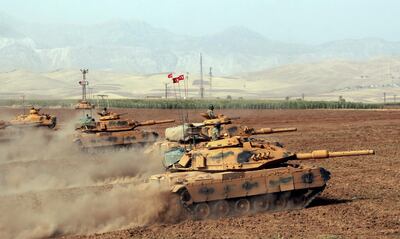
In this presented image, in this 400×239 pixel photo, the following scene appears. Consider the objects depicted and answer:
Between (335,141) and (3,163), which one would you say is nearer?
(3,163)

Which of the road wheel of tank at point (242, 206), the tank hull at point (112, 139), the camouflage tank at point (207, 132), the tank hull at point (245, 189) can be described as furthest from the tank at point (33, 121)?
the road wheel of tank at point (242, 206)

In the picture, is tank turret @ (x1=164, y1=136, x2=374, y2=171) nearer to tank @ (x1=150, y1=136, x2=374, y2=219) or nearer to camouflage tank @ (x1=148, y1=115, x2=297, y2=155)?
tank @ (x1=150, y1=136, x2=374, y2=219)

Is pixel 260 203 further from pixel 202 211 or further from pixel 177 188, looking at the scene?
pixel 177 188

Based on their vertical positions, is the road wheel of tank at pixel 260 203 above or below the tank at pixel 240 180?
below

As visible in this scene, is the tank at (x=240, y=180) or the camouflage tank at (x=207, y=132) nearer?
the tank at (x=240, y=180)

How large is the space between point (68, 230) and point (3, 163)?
2000 cm

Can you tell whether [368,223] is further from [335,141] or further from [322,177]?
[335,141]

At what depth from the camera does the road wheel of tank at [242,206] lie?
21188 mm

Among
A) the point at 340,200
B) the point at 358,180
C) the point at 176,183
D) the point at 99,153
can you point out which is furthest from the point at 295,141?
the point at 176,183

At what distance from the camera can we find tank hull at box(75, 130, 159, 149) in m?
38.2

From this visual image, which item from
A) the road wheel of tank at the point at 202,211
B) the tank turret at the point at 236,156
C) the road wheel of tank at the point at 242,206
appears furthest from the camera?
the tank turret at the point at 236,156

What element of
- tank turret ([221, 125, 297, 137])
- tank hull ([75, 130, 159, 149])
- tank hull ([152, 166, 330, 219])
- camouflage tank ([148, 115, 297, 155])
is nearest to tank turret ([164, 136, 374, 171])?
tank hull ([152, 166, 330, 219])

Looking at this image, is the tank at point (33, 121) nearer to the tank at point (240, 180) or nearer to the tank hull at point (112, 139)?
the tank hull at point (112, 139)

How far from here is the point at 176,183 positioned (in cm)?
2069
